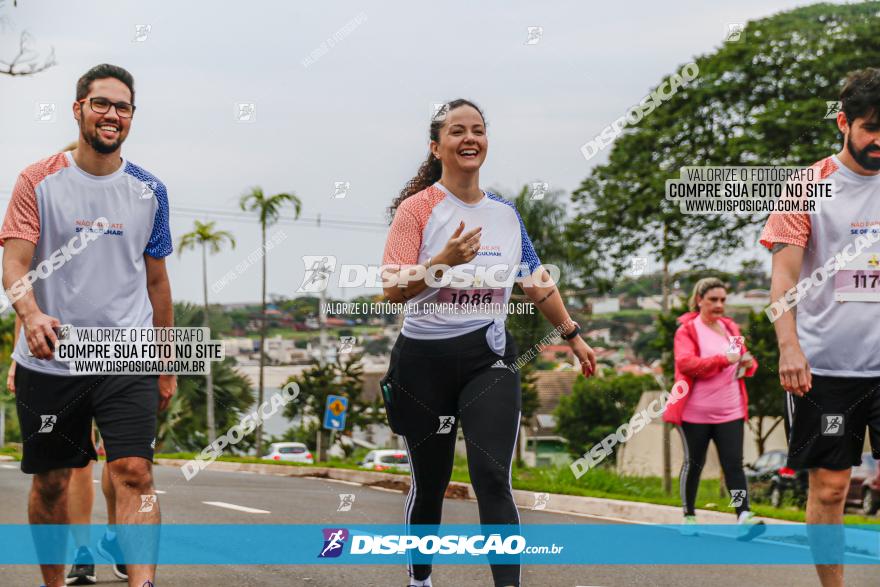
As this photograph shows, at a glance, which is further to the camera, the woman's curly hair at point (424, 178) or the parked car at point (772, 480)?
the parked car at point (772, 480)

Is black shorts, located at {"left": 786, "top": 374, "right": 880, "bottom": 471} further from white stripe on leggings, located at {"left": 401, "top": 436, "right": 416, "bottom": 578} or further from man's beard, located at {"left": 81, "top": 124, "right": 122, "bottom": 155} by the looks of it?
man's beard, located at {"left": 81, "top": 124, "right": 122, "bottom": 155}

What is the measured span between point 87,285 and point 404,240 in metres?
1.23

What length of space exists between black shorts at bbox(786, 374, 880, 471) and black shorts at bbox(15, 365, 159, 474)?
253 cm

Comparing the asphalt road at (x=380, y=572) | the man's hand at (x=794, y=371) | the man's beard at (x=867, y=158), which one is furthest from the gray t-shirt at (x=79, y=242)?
the man's beard at (x=867, y=158)

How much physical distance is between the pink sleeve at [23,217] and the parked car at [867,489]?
18288 millimetres

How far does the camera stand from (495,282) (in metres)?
4.68

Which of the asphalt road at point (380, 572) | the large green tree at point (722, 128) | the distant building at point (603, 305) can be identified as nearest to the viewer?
the asphalt road at point (380, 572)

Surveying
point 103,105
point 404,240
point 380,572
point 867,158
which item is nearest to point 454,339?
point 404,240

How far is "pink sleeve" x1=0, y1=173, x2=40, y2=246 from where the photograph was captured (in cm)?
454

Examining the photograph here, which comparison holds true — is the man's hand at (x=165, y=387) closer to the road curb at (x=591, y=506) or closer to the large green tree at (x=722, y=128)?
the road curb at (x=591, y=506)

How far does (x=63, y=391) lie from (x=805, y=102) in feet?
67.9

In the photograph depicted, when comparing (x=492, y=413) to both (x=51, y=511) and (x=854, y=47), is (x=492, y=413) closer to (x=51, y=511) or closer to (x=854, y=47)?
(x=51, y=511)

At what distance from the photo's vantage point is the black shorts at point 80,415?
4453 mm

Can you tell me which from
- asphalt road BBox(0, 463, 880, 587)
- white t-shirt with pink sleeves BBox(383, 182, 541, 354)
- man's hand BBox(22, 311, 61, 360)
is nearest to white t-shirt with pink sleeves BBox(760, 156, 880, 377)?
white t-shirt with pink sleeves BBox(383, 182, 541, 354)
